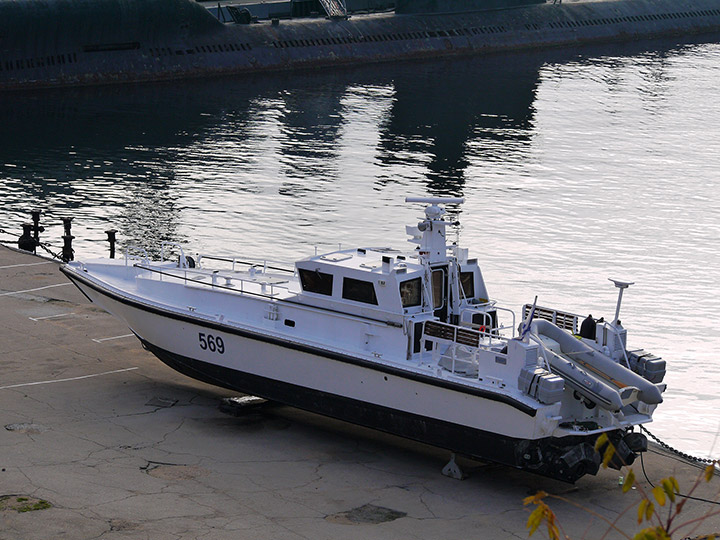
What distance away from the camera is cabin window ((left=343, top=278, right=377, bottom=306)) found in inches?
716

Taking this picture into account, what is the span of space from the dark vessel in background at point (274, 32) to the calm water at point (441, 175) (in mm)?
2182

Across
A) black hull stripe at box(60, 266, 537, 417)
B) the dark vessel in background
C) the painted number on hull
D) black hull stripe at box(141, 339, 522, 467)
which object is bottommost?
black hull stripe at box(141, 339, 522, 467)

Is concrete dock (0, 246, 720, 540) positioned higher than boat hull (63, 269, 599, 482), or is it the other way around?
boat hull (63, 269, 599, 482)

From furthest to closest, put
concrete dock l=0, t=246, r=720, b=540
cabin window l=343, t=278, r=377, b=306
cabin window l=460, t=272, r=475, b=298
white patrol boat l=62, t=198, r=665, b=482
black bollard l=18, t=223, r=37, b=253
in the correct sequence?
black bollard l=18, t=223, r=37, b=253
cabin window l=460, t=272, r=475, b=298
cabin window l=343, t=278, r=377, b=306
white patrol boat l=62, t=198, r=665, b=482
concrete dock l=0, t=246, r=720, b=540

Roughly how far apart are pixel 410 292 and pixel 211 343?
3851mm

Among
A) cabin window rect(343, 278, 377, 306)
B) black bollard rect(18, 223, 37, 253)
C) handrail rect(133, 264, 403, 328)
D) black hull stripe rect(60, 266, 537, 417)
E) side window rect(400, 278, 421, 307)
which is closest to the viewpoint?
black hull stripe rect(60, 266, 537, 417)

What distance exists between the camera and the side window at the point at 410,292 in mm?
18062

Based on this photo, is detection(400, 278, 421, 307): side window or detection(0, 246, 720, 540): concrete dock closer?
detection(0, 246, 720, 540): concrete dock

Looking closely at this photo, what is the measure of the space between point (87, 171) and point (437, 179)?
13986 mm

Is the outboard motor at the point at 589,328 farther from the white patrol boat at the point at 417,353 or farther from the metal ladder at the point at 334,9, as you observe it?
the metal ladder at the point at 334,9

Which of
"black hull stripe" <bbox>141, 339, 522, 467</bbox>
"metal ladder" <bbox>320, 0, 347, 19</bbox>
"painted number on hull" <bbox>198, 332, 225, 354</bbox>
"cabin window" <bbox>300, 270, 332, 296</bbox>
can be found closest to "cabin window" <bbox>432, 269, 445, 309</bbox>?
"cabin window" <bbox>300, 270, 332, 296</bbox>

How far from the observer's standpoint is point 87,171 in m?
44.4

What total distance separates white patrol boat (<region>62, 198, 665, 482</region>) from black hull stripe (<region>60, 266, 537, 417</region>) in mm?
23

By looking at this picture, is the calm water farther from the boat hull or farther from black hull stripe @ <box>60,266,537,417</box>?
black hull stripe @ <box>60,266,537,417</box>
